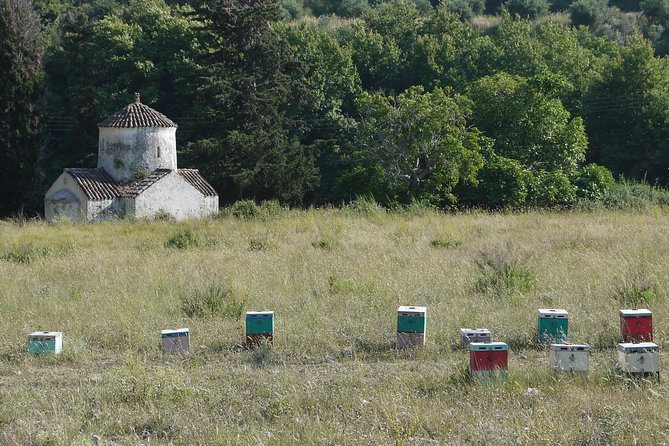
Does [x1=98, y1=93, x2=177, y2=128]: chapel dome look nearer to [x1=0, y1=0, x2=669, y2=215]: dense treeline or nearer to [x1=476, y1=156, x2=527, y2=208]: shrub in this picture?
[x1=0, y1=0, x2=669, y2=215]: dense treeline

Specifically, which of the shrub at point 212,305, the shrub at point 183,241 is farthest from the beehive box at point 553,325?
the shrub at point 183,241

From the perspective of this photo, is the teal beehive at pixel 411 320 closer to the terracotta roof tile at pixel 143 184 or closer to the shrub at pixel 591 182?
the shrub at pixel 591 182

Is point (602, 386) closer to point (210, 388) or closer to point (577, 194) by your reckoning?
point (210, 388)

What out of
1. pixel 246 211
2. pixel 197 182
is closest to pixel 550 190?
pixel 246 211

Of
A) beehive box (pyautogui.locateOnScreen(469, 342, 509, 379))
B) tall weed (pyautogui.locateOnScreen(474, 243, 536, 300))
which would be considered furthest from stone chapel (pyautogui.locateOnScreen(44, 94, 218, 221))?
beehive box (pyautogui.locateOnScreen(469, 342, 509, 379))

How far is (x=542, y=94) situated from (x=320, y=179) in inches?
514

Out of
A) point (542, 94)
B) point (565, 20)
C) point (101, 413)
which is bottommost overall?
point (101, 413)

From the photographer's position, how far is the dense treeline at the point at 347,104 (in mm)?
37438

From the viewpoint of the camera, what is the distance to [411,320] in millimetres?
10008

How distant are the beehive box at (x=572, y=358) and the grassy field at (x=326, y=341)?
0.54 feet

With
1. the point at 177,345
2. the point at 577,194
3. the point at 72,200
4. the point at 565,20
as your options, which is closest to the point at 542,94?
the point at 577,194

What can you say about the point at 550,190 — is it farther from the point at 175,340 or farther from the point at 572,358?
the point at 572,358

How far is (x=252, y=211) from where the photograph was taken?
32.6 metres

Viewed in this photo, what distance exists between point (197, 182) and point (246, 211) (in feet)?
27.8
